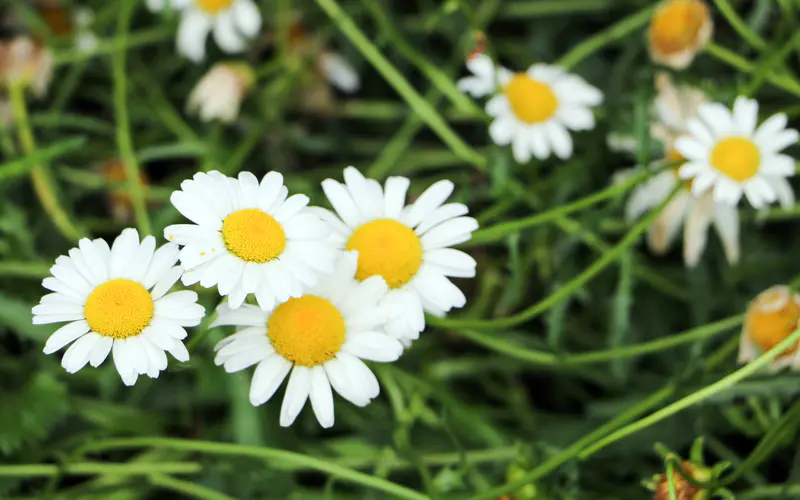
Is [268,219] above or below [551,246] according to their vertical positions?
below

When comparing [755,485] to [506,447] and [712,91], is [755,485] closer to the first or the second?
[506,447]

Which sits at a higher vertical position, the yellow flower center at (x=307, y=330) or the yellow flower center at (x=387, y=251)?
the yellow flower center at (x=387, y=251)

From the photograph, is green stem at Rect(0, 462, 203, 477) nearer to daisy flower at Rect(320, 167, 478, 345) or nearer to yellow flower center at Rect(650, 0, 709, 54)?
daisy flower at Rect(320, 167, 478, 345)

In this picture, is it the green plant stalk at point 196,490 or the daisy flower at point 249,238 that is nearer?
the daisy flower at point 249,238

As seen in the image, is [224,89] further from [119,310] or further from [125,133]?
[119,310]

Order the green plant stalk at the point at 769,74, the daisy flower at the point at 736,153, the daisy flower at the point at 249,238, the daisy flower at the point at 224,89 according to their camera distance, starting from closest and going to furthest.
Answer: the daisy flower at the point at 249,238 → the daisy flower at the point at 736,153 → the green plant stalk at the point at 769,74 → the daisy flower at the point at 224,89

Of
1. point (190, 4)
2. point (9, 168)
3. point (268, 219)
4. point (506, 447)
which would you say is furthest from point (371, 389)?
point (190, 4)

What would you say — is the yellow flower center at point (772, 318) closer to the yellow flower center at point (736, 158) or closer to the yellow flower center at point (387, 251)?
the yellow flower center at point (736, 158)

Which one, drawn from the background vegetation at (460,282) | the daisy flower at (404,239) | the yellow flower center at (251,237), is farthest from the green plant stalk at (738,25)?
the yellow flower center at (251,237)

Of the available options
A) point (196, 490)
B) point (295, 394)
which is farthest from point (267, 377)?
point (196, 490)
